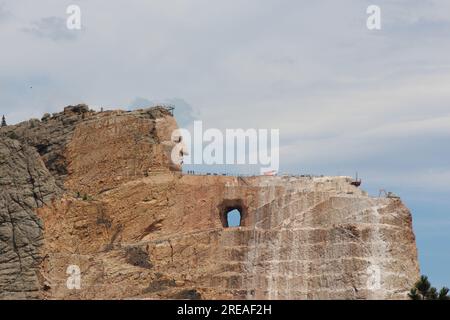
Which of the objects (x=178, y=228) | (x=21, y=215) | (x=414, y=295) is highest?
(x=21, y=215)

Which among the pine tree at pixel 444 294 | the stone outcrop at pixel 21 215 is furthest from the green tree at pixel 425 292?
the stone outcrop at pixel 21 215

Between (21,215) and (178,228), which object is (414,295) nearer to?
(178,228)

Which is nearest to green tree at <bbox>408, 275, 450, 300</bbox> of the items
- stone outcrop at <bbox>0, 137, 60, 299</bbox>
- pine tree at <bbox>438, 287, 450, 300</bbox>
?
pine tree at <bbox>438, 287, 450, 300</bbox>

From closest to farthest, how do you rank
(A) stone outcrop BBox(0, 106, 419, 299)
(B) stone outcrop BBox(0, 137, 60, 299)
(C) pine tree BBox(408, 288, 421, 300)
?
(C) pine tree BBox(408, 288, 421, 300), (A) stone outcrop BBox(0, 106, 419, 299), (B) stone outcrop BBox(0, 137, 60, 299)

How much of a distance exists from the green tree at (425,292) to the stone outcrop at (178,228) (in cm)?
237

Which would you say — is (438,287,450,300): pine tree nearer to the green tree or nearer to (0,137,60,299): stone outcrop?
the green tree

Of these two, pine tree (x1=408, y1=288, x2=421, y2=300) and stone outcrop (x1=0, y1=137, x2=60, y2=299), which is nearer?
pine tree (x1=408, y1=288, x2=421, y2=300)

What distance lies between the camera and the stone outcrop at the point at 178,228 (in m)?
168

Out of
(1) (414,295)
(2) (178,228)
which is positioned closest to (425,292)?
(1) (414,295)

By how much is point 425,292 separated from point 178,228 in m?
21.8

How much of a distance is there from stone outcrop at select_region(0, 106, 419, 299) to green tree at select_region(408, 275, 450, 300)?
2.37 metres

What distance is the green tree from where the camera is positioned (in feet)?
531

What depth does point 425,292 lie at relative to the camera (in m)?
163
